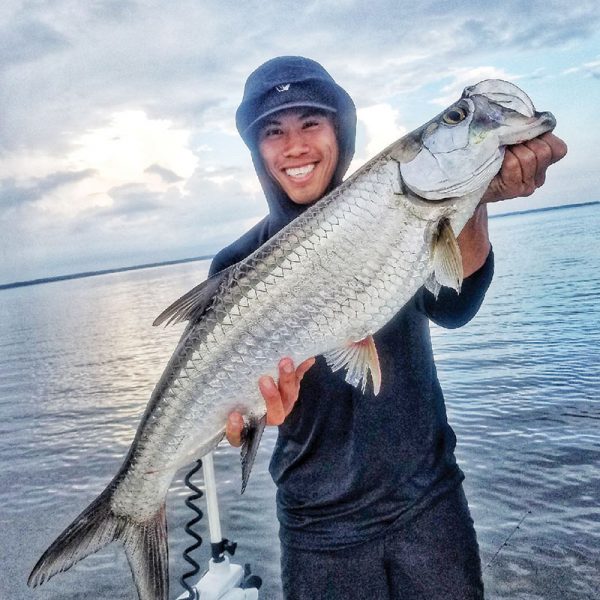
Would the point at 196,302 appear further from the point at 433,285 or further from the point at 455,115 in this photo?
the point at 455,115

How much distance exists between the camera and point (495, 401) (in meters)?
11.5

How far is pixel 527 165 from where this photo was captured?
267 centimetres

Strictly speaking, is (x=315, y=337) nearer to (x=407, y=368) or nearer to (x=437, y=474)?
(x=407, y=368)

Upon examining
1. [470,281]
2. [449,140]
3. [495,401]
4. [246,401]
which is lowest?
[495,401]

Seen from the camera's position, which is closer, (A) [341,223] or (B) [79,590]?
(A) [341,223]

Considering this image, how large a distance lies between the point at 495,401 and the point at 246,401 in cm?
948

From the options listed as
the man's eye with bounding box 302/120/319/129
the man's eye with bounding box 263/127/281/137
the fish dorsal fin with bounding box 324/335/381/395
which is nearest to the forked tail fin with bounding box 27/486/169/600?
the fish dorsal fin with bounding box 324/335/381/395

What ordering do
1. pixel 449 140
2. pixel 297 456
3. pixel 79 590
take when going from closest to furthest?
pixel 449 140
pixel 297 456
pixel 79 590

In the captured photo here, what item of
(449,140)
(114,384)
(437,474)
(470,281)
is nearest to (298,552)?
(437,474)

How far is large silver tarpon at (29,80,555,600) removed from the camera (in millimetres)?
2799

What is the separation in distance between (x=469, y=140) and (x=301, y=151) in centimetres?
126

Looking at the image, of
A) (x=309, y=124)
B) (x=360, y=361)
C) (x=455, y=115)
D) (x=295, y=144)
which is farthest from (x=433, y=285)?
(x=309, y=124)

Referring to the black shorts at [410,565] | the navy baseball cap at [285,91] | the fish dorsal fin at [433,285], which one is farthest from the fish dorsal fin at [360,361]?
the navy baseball cap at [285,91]

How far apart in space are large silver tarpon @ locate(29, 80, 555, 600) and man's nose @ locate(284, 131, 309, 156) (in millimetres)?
758
